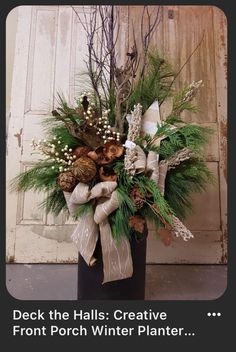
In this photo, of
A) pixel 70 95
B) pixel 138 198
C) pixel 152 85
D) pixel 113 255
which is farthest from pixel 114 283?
pixel 70 95

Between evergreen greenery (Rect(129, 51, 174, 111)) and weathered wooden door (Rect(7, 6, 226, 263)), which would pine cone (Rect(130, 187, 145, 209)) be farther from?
weathered wooden door (Rect(7, 6, 226, 263))

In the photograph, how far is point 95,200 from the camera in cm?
100

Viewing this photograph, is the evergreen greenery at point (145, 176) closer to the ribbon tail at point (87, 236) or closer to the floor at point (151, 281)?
the ribbon tail at point (87, 236)

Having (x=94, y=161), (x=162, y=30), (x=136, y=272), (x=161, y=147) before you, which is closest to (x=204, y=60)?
(x=162, y=30)

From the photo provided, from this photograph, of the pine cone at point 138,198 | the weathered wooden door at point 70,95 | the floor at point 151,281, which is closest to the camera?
the pine cone at point 138,198

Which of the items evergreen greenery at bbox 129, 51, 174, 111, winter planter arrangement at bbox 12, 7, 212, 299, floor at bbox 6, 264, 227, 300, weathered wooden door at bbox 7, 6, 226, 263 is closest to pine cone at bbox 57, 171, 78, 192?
winter planter arrangement at bbox 12, 7, 212, 299

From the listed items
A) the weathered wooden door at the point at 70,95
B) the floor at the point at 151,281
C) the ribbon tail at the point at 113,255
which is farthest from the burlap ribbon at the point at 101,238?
the weathered wooden door at the point at 70,95

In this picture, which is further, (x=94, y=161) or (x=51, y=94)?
(x=51, y=94)

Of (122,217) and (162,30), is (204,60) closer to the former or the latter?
(162,30)

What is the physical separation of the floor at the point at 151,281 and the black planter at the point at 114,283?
152 millimetres

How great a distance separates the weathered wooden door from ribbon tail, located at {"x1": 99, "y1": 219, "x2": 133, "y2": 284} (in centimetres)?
59

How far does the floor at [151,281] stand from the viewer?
1.23 meters

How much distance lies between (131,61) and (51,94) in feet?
2.04


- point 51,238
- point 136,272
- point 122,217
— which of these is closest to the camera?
point 122,217
